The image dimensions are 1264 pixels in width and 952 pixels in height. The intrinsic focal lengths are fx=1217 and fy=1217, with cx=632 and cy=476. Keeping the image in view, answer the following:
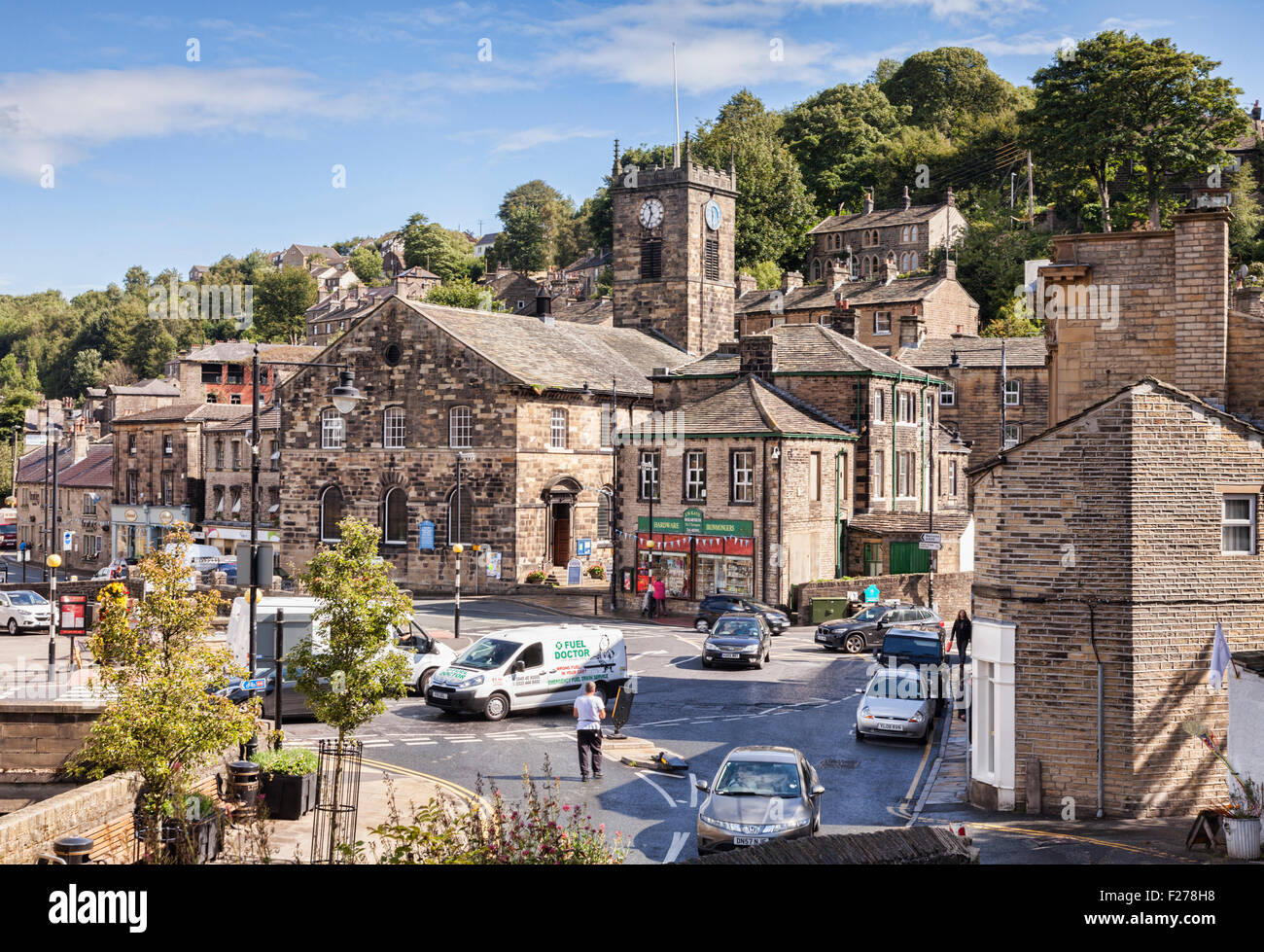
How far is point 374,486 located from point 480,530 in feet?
20.1

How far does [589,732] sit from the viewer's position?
788 inches

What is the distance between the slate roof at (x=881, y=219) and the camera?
9259cm

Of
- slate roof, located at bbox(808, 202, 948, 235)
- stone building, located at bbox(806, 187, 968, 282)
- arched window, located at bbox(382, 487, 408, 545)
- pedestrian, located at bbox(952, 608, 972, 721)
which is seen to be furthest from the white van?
slate roof, located at bbox(808, 202, 948, 235)

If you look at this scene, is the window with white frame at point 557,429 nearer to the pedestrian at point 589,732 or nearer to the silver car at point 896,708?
the silver car at point 896,708

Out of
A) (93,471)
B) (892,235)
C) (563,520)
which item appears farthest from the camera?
(892,235)

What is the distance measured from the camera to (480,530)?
51.1m

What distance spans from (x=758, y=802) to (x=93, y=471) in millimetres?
72903

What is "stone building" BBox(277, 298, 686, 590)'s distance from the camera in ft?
167

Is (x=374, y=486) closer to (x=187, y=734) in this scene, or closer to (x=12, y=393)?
(x=187, y=734)

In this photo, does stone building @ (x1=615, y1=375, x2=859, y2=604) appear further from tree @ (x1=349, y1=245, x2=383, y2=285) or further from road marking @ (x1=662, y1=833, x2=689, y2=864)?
tree @ (x1=349, y1=245, x2=383, y2=285)

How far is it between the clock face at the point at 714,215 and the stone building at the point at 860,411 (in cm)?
2090

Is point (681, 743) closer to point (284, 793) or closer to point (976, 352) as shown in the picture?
point (284, 793)

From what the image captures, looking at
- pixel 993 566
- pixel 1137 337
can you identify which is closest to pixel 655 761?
pixel 993 566

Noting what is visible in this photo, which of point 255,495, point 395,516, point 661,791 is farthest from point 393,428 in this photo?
point 661,791
